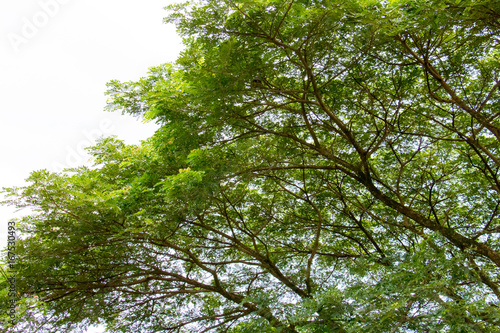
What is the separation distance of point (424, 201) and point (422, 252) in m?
3.06

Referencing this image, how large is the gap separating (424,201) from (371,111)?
2316mm

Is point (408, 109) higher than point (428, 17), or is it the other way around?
point (408, 109)

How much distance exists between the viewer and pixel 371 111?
21.1 ft

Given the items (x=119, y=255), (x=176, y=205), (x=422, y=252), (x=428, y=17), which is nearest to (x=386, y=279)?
(x=422, y=252)

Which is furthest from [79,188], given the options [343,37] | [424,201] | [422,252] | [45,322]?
[424,201]

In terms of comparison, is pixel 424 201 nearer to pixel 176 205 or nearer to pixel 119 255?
pixel 176 205

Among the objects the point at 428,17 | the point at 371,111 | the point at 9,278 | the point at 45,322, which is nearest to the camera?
the point at 428,17

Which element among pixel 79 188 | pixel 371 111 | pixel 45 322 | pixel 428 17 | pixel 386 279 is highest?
pixel 371 111

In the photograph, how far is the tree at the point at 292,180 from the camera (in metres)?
4.33

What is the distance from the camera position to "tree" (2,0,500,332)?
433 centimetres

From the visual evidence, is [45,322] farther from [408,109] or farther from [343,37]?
[408,109]

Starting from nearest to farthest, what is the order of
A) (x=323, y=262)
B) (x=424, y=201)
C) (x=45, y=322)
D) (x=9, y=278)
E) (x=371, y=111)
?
(x=9, y=278) < (x=45, y=322) < (x=371, y=111) < (x=424, y=201) < (x=323, y=262)

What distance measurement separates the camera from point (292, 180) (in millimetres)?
7438

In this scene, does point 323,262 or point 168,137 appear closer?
point 168,137
